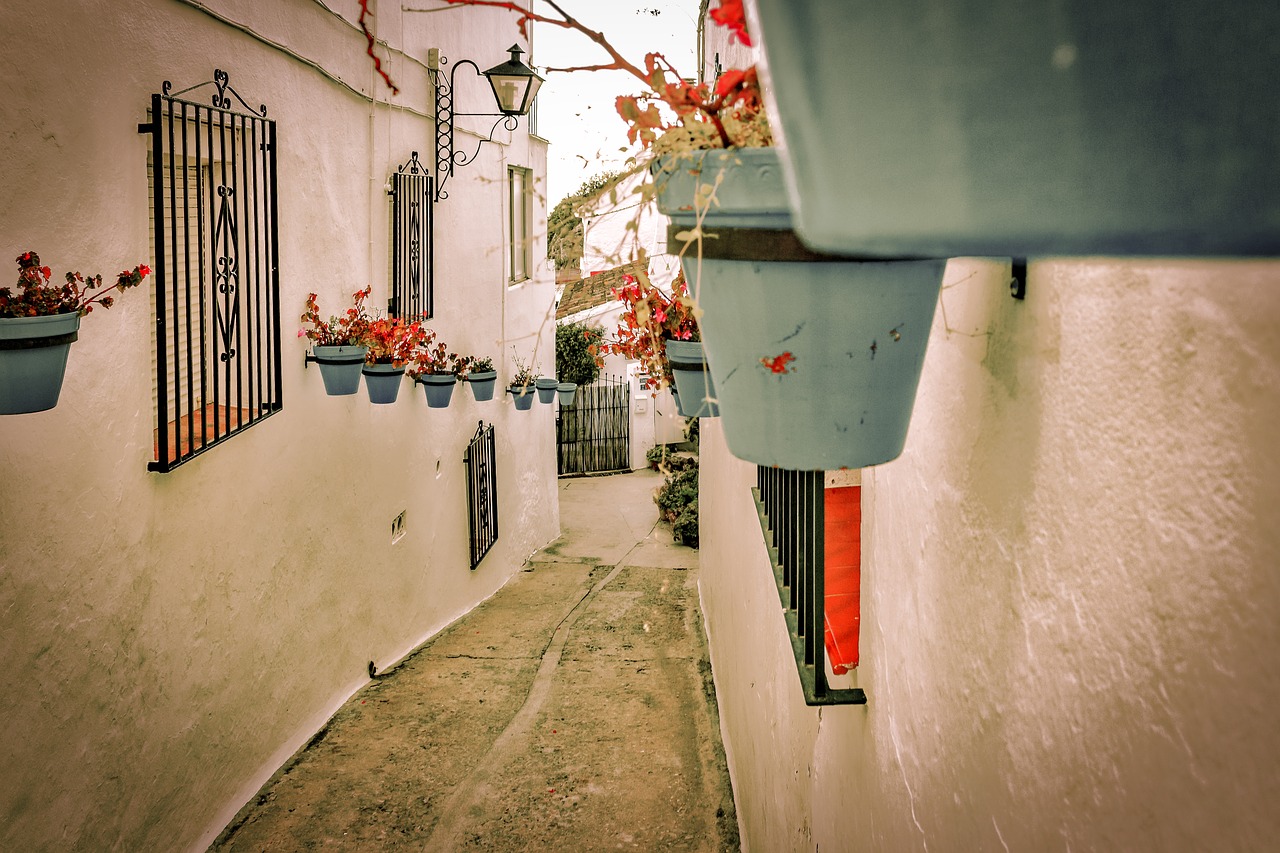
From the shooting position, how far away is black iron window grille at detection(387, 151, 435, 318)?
7266 mm

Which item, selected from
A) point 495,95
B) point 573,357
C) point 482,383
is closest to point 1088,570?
point 495,95

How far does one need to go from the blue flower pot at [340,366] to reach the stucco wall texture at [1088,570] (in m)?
4.42

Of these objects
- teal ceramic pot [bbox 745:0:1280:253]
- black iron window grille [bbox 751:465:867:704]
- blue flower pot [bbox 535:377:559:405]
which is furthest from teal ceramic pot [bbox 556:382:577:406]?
teal ceramic pot [bbox 745:0:1280:253]

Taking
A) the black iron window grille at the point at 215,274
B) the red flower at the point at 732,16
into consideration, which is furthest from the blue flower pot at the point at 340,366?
the red flower at the point at 732,16

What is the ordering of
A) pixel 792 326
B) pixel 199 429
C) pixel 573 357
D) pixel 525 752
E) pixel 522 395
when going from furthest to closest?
pixel 573 357, pixel 522 395, pixel 525 752, pixel 199 429, pixel 792 326

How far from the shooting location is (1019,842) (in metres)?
1.19

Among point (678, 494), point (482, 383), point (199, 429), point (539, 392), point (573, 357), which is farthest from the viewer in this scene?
point (573, 357)

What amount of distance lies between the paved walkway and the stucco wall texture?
3786 millimetres

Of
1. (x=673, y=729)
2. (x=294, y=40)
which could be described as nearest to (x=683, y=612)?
(x=673, y=729)

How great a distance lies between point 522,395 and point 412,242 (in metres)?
3.55

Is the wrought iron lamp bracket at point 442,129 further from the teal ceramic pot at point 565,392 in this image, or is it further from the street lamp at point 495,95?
the teal ceramic pot at point 565,392

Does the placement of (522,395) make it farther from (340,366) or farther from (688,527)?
(340,366)

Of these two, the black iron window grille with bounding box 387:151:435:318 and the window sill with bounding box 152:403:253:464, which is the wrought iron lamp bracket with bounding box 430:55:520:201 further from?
the window sill with bounding box 152:403:253:464

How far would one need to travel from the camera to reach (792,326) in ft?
3.77
